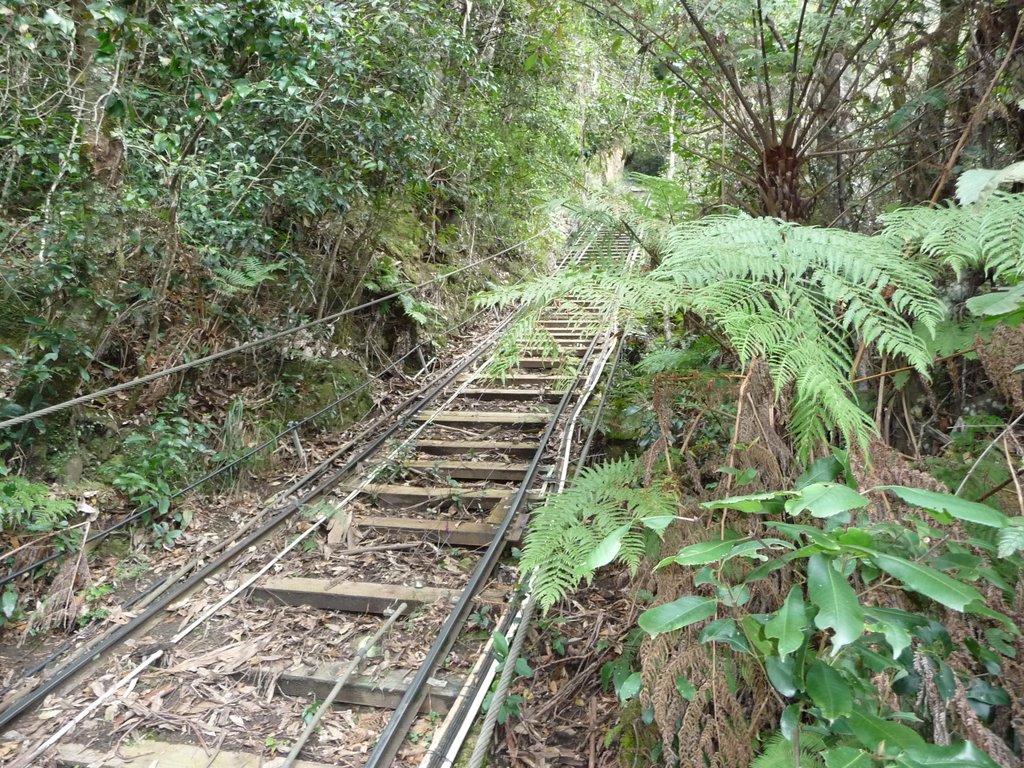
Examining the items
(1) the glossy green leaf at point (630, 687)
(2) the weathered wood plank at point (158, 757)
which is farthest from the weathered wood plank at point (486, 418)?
(1) the glossy green leaf at point (630, 687)

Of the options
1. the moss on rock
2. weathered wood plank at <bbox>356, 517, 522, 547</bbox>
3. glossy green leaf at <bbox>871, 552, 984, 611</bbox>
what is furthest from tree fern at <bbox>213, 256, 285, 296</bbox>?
glossy green leaf at <bbox>871, 552, 984, 611</bbox>

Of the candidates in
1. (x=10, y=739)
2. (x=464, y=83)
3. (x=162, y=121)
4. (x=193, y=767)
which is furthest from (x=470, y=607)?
(x=464, y=83)

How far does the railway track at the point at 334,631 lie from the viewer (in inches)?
110

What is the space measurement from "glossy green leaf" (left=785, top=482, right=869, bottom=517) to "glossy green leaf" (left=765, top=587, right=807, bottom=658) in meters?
0.18

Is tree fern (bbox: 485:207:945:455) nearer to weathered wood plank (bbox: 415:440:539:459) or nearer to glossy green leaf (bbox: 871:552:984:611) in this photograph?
glossy green leaf (bbox: 871:552:984:611)

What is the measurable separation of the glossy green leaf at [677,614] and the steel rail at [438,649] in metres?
1.92

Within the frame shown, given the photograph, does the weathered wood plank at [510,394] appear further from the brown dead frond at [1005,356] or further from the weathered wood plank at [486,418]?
the brown dead frond at [1005,356]

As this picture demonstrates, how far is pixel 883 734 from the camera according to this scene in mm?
1002

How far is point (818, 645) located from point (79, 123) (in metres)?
5.13

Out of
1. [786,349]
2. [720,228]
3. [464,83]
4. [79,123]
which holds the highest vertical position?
[464,83]

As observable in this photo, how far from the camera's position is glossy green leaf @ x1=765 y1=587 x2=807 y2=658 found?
99 centimetres

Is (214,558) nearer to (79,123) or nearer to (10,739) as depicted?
(10,739)

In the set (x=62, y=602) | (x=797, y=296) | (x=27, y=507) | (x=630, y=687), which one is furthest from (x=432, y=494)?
(x=797, y=296)

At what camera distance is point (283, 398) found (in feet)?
19.8
